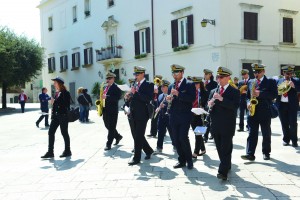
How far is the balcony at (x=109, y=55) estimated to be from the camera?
29.8 meters

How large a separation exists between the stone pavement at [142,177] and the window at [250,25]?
1426 cm

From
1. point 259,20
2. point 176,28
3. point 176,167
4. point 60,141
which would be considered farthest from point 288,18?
point 176,167

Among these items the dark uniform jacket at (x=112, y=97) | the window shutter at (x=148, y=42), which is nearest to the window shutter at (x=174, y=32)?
the window shutter at (x=148, y=42)

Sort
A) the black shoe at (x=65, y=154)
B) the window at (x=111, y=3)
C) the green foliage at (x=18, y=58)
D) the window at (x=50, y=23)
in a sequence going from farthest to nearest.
A: the window at (x=50, y=23) < the window at (x=111, y=3) < the green foliage at (x=18, y=58) < the black shoe at (x=65, y=154)

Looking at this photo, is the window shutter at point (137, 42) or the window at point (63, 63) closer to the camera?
the window shutter at point (137, 42)

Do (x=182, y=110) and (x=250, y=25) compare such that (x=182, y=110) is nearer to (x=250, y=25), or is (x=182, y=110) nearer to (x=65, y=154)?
(x=65, y=154)

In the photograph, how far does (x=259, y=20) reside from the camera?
2247 cm

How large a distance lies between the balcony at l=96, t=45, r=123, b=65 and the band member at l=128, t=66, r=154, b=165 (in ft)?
74.0

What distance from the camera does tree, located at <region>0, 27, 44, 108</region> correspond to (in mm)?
28984

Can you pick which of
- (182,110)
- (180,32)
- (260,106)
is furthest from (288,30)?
(182,110)

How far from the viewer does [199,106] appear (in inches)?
313

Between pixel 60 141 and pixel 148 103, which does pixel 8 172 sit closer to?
pixel 148 103

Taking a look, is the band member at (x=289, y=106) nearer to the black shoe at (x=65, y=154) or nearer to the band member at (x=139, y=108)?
the band member at (x=139, y=108)

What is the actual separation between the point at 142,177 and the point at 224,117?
5.48ft
